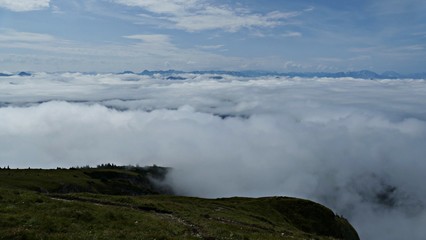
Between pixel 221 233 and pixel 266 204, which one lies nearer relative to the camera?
pixel 221 233

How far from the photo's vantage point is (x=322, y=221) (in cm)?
9719

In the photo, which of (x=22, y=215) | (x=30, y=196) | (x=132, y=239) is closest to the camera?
(x=132, y=239)

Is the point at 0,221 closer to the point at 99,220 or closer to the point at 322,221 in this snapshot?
the point at 99,220

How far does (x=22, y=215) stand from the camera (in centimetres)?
2936

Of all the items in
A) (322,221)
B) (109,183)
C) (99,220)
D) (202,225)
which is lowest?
(109,183)

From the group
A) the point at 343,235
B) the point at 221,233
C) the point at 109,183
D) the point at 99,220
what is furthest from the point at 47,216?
the point at 109,183

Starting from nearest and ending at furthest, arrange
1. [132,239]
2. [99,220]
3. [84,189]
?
1. [132,239]
2. [99,220]
3. [84,189]

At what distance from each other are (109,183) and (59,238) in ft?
566

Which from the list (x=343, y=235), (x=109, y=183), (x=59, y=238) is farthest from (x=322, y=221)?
(x=109, y=183)

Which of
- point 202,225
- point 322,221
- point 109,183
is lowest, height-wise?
point 109,183

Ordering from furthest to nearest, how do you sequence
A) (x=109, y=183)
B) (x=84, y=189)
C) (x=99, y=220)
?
(x=109, y=183) < (x=84, y=189) < (x=99, y=220)

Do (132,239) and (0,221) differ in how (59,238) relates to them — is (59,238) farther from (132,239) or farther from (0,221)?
(0,221)

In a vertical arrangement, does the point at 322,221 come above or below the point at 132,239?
below

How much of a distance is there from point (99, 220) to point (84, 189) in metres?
119
